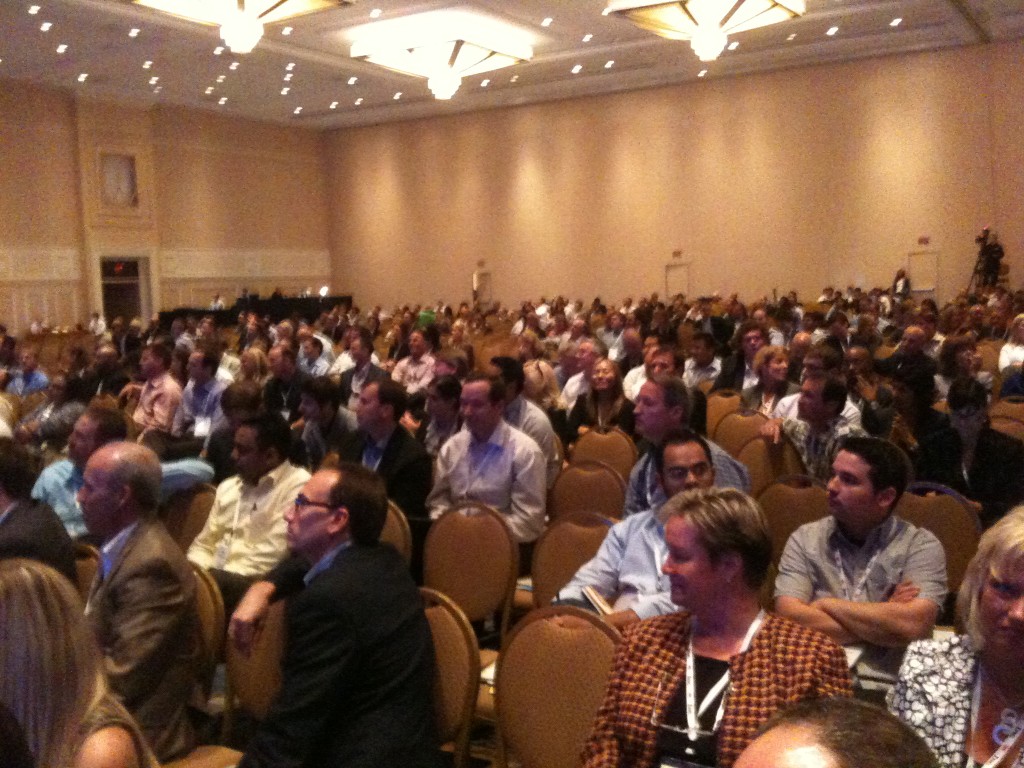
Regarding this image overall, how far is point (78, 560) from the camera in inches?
149

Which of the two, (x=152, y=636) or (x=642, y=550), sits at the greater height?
(x=642, y=550)

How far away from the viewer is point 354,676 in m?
2.51

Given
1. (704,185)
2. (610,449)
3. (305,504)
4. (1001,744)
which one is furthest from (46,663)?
(704,185)

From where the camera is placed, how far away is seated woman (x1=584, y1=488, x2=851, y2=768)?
1988 millimetres

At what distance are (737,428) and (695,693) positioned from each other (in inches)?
160

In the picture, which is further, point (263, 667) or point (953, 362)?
point (953, 362)

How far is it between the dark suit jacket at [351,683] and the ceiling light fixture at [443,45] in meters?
13.9

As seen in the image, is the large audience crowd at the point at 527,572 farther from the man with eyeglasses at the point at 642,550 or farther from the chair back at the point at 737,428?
the chair back at the point at 737,428

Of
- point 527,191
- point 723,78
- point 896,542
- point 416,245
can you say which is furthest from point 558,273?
point 896,542

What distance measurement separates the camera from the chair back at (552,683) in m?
2.60

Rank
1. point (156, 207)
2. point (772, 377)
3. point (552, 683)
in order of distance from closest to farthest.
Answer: point (552, 683) → point (772, 377) → point (156, 207)

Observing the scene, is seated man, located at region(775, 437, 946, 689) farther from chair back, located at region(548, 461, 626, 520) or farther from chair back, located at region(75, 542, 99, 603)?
chair back, located at region(75, 542, 99, 603)

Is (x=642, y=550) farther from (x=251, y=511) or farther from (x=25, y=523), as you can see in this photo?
(x=25, y=523)

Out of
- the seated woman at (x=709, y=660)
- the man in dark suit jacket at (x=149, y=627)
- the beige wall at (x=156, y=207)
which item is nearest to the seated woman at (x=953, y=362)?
the seated woman at (x=709, y=660)
